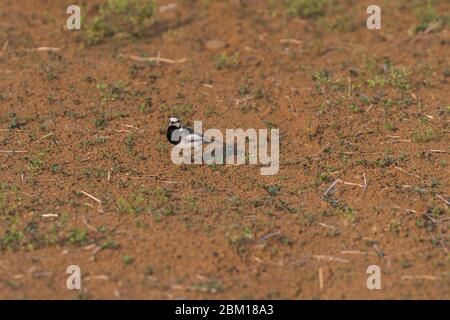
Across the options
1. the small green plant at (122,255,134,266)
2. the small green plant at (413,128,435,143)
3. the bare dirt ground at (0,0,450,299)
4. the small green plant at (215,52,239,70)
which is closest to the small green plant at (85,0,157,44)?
the bare dirt ground at (0,0,450,299)

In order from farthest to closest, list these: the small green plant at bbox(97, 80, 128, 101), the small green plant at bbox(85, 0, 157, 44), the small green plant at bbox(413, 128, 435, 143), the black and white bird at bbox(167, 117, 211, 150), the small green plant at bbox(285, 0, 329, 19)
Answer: the small green plant at bbox(285, 0, 329, 19) < the small green plant at bbox(85, 0, 157, 44) < the small green plant at bbox(97, 80, 128, 101) < the small green plant at bbox(413, 128, 435, 143) < the black and white bird at bbox(167, 117, 211, 150)

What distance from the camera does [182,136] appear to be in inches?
348

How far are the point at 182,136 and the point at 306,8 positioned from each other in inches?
167

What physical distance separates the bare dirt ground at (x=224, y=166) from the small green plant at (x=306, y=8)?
0.38 feet

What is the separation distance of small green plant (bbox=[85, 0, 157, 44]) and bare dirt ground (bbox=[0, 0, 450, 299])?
160mm

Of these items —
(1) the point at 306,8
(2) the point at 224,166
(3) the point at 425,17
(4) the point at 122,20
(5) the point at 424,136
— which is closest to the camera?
(2) the point at 224,166

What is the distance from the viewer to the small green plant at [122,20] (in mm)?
11484

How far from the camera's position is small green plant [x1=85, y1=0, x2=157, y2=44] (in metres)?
11.5

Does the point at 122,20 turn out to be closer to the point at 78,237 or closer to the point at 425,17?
the point at 425,17

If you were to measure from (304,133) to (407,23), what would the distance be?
12.1ft

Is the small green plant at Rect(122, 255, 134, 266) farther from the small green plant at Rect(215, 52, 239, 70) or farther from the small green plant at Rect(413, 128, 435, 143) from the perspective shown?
the small green plant at Rect(215, 52, 239, 70)

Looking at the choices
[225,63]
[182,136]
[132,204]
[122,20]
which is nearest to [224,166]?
[182,136]

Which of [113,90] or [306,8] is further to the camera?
[306,8]

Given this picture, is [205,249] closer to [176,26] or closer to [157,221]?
[157,221]
